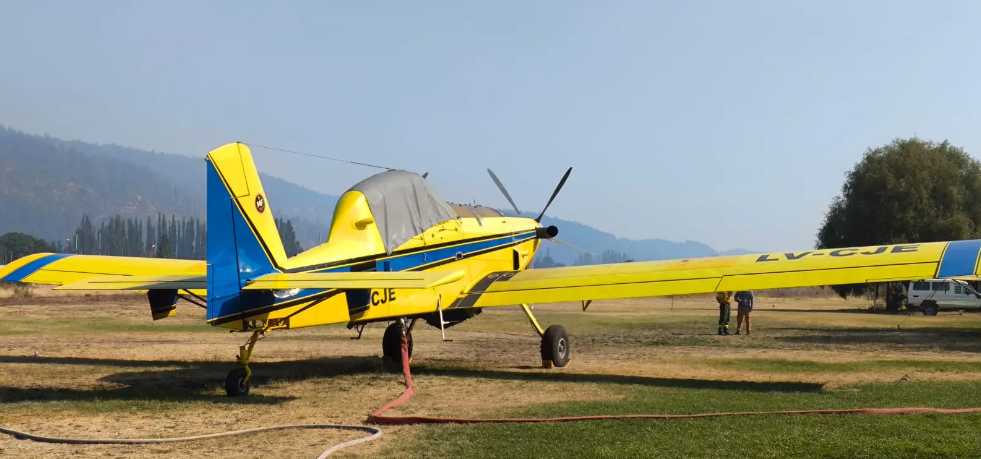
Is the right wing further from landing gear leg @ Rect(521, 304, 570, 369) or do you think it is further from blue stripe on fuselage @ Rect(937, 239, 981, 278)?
blue stripe on fuselage @ Rect(937, 239, 981, 278)

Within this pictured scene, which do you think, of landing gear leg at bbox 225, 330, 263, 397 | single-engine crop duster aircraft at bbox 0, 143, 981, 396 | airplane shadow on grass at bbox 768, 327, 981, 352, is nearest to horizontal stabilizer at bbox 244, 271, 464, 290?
single-engine crop duster aircraft at bbox 0, 143, 981, 396

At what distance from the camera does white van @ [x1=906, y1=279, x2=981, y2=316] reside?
115 feet

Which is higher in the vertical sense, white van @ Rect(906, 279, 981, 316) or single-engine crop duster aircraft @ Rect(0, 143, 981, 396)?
single-engine crop duster aircraft @ Rect(0, 143, 981, 396)

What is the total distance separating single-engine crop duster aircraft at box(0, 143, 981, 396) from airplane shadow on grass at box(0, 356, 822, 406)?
2.25 ft

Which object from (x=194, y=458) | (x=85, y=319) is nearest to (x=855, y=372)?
(x=194, y=458)

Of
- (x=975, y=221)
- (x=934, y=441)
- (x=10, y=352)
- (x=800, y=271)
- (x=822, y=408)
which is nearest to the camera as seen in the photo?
(x=934, y=441)

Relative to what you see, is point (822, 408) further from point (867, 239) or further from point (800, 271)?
point (867, 239)

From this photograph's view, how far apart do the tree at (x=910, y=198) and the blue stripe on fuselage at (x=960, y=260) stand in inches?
1280

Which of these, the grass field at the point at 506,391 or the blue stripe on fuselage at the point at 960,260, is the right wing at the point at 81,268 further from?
the blue stripe on fuselage at the point at 960,260

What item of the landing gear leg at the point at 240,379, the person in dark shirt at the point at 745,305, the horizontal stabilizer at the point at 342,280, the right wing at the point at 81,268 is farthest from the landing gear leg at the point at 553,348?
the person in dark shirt at the point at 745,305

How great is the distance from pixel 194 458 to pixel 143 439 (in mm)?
888

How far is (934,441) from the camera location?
656cm

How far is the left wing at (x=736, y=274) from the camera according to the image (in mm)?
10602

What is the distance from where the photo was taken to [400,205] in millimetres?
12328
